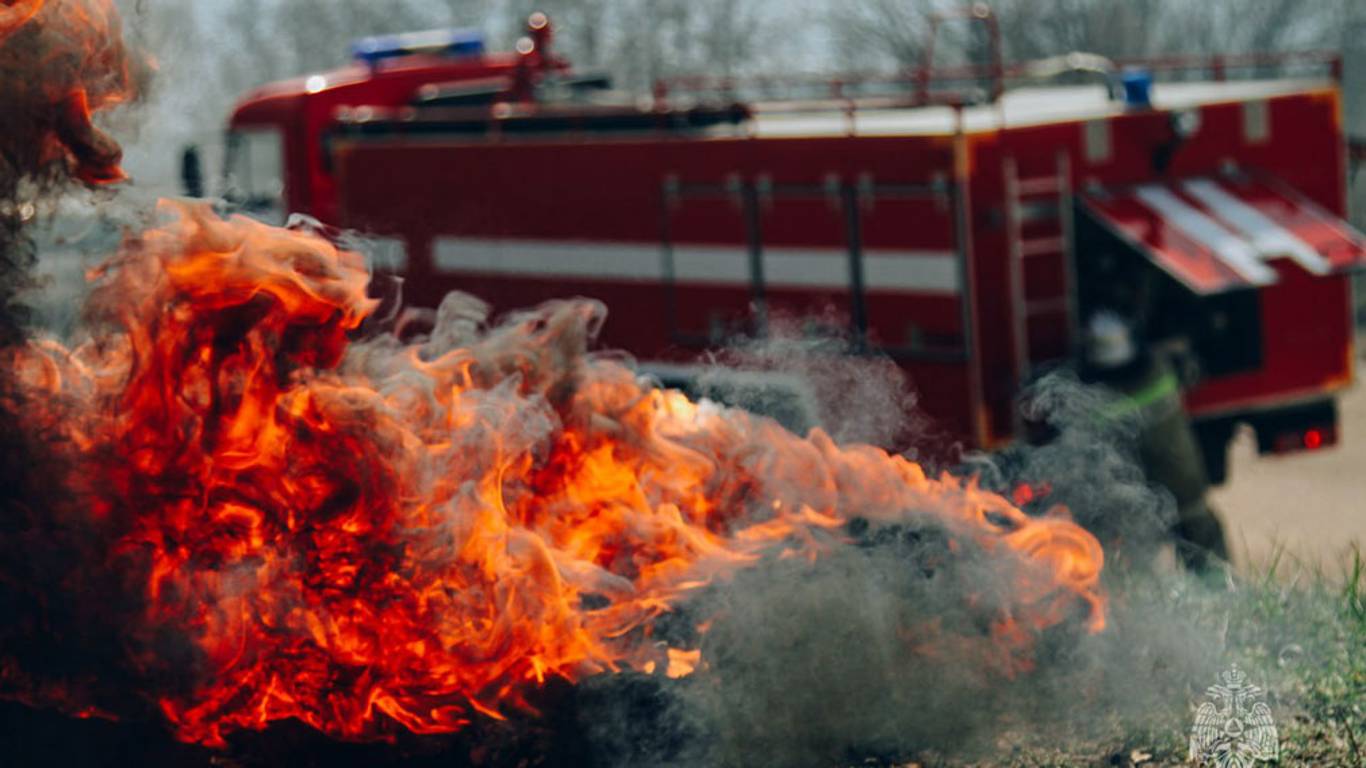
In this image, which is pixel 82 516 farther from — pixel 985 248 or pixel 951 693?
pixel 985 248

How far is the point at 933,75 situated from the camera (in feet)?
36.4

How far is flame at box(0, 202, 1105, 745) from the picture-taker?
6027 millimetres

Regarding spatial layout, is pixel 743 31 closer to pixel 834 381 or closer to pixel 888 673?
pixel 834 381

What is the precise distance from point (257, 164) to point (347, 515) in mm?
8405

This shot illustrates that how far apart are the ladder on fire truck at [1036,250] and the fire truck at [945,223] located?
0.01 meters

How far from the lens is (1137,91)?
10.6 m

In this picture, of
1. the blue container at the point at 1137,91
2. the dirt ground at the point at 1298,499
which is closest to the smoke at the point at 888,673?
the dirt ground at the point at 1298,499

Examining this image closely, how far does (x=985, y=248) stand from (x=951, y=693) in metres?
3.71

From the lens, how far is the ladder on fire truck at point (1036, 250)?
376 inches

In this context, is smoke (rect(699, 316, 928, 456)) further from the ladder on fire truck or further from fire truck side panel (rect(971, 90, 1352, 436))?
the ladder on fire truck

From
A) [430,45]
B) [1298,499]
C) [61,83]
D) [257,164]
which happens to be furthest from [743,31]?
[61,83]

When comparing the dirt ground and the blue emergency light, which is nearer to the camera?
the dirt ground

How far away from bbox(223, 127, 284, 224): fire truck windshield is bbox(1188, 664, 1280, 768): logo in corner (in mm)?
8945

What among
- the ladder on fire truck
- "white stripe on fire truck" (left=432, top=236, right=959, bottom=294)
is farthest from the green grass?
"white stripe on fire truck" (left=432, top=236, right=959, bottom=294)
